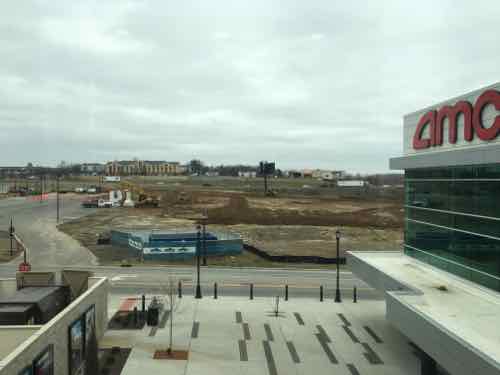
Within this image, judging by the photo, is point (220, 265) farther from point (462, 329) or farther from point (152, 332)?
point (462, 329)

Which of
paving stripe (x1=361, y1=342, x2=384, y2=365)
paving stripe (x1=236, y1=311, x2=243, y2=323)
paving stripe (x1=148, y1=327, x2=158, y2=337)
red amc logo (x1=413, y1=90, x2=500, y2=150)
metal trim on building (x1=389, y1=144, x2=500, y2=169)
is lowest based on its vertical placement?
paving stripe (x1=361, y1=342, x2=384, y2=365)

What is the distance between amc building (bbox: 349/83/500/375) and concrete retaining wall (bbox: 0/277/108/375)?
11684mm

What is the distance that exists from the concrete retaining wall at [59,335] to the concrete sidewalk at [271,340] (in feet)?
6.40

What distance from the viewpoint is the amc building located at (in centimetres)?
1349

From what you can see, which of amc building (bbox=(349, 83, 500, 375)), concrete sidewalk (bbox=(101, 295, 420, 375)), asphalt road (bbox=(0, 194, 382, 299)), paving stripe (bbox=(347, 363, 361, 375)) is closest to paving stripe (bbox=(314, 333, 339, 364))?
concrete sidewalk (bbox=(101, 295, 420, 375))

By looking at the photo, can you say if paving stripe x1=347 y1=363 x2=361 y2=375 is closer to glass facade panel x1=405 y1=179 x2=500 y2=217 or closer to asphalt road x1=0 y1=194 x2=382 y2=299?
glass facade panel x1=405 y1=179 x2=500 y2=217

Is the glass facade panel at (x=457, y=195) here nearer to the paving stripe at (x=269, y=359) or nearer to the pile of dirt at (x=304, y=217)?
the paving stripe at (x=269, y=359)

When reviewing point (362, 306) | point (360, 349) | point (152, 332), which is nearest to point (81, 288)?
point (152, 332)

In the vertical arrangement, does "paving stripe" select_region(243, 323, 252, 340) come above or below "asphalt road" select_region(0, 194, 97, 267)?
below

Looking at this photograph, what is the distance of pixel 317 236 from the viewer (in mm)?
56156

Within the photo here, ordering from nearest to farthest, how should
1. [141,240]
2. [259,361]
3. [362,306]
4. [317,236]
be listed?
[259,361]
[362,306]
[141,240]
[317,236]

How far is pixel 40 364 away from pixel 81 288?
8.99 meters

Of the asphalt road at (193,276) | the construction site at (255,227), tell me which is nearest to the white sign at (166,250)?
the construction site at (255,227)

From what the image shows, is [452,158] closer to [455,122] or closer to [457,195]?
[457,195]
